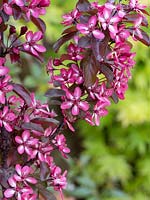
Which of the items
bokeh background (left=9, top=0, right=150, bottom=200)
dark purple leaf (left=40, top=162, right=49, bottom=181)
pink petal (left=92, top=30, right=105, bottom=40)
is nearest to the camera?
pink petal (left=92, top=30, right=105, bottom=40)

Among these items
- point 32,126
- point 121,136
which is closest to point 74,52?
point 32,126

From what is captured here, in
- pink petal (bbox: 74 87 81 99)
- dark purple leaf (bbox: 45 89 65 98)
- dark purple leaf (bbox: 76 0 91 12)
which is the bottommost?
pink petal (bbox: 74 87 81 99)

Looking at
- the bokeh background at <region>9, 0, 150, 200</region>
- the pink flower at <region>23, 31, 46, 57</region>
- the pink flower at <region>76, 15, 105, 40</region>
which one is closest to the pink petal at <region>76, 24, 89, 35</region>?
the pink flower at <region>76, 15, 105, 40</region>

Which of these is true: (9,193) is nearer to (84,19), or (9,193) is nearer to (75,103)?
(75,103)

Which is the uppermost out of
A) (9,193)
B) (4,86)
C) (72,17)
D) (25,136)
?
(72,17)

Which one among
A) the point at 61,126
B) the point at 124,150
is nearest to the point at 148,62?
the point at 124,150

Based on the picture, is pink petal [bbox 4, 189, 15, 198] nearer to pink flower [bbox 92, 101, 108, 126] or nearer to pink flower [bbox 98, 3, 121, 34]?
pink flower [bbox 92, 101, 108, 126]
